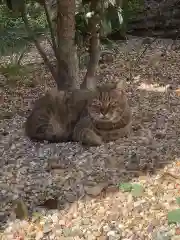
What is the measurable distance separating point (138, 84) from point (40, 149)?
142 cm

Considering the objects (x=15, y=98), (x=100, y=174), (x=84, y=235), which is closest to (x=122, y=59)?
(x=15, y=98)

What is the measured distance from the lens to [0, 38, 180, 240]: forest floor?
2529 millimetres

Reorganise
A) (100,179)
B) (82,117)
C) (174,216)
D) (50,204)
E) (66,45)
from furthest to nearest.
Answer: (66,45) < (82,117) < (100,179) < (50,204) < (174,216)

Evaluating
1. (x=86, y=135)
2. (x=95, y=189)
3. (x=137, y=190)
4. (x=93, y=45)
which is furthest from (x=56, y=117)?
(x=137, y=190)

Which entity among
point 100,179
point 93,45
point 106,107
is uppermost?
point 93,45

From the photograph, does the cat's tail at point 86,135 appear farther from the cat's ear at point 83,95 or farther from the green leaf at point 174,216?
the green leaf at point 174,216

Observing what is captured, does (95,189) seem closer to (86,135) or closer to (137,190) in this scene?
(137,190)

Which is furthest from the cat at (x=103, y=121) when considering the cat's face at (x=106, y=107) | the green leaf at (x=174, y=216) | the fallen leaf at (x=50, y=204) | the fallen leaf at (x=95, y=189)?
the green leaf at (x=174, y=216)

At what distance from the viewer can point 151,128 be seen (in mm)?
3594

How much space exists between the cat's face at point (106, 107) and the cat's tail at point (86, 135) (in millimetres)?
71

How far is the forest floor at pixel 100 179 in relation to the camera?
253 centimetres

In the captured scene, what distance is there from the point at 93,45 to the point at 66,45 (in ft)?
0.75

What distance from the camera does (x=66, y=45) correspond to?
3898mm

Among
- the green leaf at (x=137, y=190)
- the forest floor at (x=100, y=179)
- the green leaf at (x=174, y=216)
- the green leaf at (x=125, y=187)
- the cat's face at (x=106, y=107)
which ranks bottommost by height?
the forest floor at (x=100, y=179)
